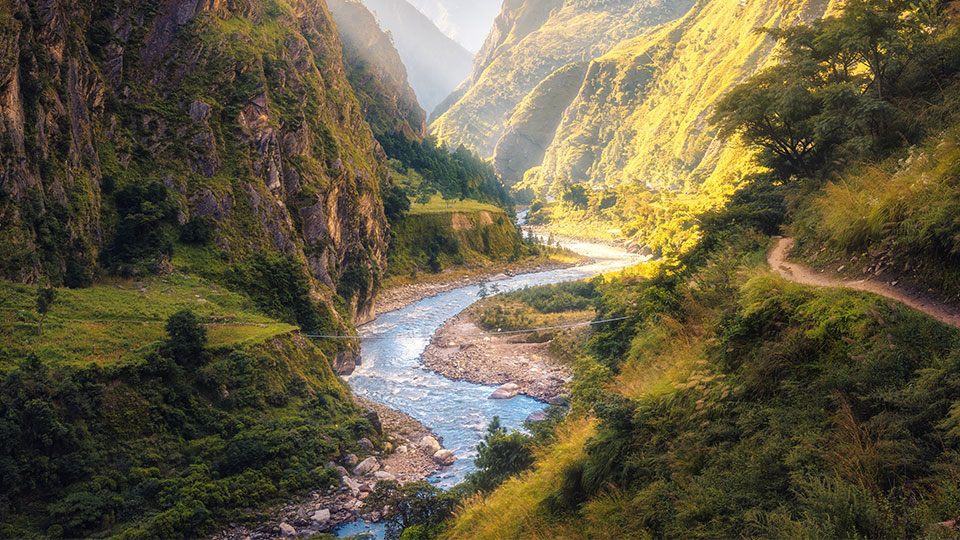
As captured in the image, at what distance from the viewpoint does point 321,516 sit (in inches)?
711

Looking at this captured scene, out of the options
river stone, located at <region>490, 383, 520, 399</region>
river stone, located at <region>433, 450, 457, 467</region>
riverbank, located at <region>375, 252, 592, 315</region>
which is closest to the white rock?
river stone, located at <region>433, 450, 457, 467</region>

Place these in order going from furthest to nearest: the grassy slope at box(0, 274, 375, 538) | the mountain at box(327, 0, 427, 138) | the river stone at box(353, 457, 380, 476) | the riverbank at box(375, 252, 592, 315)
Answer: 1. the mountain at box(327, 0, 427, 138)
2. the riverbank at box(375, 252, 592, 315)
3. the river stone at box(353, 457, 380, 476)
4. the grassy slope at box(0, 274, 375, 538)

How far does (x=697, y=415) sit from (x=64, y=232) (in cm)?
2892

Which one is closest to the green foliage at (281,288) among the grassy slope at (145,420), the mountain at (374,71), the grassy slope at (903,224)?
the grassy slope at (145,420)

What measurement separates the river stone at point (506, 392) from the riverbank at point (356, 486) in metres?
5.79

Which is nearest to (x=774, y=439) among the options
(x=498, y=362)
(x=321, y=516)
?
(x=321, y=516)

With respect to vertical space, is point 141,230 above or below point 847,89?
above

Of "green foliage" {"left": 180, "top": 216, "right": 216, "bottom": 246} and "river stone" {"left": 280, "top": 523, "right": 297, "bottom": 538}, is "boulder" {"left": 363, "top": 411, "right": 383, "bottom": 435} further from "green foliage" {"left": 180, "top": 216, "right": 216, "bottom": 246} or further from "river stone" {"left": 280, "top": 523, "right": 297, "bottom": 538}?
"green foliage" {"left": 180, "top": 216, "right": 216, "bottom": 246}

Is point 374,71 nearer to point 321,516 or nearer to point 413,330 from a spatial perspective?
point 413,330

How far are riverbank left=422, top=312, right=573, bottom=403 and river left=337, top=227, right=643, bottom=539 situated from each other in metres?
0.92

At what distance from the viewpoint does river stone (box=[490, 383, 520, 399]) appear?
31047 mm

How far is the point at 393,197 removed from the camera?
234 ft

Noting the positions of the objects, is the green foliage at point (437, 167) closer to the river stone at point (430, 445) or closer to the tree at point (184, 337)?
the river stone at point (430, 445)

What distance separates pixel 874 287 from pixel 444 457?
18.9 m
